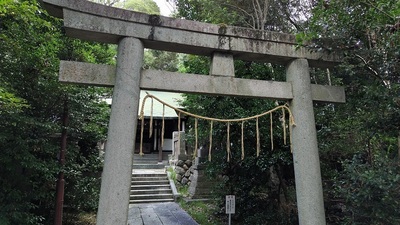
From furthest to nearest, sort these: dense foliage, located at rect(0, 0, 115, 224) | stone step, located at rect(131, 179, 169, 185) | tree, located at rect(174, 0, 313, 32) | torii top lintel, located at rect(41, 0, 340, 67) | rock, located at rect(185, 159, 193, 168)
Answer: rock, located at rect(185, 159, 193, 168), stone step, located at rect(131, 179, 169, 185), tree, located at rect(174, 0, 313, 32), dense foliage, located at rect(0, 0, 115, 224), torii top lintel, located at rect(41, 0, 340, 67)

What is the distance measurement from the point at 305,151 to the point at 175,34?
8.21 ft

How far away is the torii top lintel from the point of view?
3.20 m

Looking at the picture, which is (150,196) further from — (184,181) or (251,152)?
(251,152)

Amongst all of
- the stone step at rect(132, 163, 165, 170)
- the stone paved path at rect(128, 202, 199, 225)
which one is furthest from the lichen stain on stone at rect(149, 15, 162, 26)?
the stone step at rect(132, 163, 165, 170)

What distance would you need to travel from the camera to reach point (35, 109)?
213 inches

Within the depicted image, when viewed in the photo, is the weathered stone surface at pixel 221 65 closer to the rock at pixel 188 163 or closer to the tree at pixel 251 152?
the tree at pixel 251 152

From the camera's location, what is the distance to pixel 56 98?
5.63 m

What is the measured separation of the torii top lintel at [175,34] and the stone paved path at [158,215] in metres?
5.45

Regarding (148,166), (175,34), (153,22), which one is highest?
(153,22)

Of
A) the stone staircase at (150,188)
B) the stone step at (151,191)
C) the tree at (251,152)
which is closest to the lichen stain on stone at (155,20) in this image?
the tree at (251,152)

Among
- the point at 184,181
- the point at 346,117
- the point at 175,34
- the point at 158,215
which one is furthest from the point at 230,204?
the point at 184,181

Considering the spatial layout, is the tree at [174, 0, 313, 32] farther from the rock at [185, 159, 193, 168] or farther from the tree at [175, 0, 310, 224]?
the rock at [185, 159, 193, 168]

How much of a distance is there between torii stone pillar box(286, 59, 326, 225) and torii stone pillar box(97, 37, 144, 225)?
7.71ft

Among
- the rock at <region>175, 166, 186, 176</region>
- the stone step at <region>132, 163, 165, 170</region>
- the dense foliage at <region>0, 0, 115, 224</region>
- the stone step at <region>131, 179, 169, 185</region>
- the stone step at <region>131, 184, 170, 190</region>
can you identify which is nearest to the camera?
the dense foliage at <region>0, 0, 115, 224</region>
